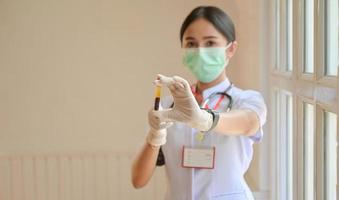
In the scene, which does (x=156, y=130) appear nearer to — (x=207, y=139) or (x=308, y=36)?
(x=207, y=139)

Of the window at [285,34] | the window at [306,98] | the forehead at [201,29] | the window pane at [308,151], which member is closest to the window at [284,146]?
the window at [306,98]

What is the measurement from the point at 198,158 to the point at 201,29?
0.43 meters

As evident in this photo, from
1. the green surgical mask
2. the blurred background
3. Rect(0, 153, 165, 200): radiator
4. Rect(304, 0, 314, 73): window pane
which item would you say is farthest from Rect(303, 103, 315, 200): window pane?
Rect(0, 153, 165, 200): radiator

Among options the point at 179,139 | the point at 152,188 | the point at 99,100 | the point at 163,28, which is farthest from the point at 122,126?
the point at 179,139

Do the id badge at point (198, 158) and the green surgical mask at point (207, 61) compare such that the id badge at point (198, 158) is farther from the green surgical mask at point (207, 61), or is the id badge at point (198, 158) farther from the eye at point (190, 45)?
the eye at point (190, 45)

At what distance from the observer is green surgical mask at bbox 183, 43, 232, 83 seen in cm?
178

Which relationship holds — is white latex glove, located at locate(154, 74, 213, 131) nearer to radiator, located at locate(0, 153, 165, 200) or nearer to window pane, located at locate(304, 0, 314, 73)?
window pane, located at locate(304, 0, 314, 73)

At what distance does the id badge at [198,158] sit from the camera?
171 cm

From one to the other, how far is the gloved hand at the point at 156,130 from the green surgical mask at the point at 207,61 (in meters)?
0.25

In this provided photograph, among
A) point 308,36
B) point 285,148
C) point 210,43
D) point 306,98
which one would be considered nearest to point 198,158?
point 210,43

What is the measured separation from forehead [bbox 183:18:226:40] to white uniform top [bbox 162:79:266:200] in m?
0.19

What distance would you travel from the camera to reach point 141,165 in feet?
5.75

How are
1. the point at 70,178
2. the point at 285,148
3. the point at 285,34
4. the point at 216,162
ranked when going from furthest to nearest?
the point at 70,178 < the point at 285,148 < the point at 285,34 < the point at 216,162

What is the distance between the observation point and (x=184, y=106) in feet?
4.81
